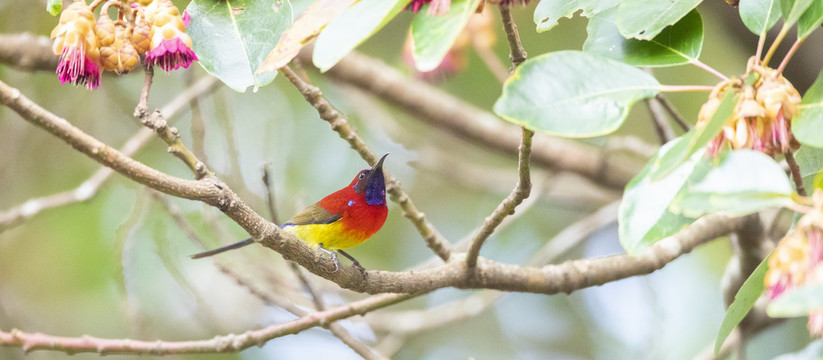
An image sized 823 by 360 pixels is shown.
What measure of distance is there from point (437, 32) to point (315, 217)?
1.89 meters

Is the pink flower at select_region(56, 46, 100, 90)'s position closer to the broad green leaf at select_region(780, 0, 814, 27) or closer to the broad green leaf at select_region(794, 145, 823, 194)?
the broad green leaf at select_region(780, 0, 814, 27)

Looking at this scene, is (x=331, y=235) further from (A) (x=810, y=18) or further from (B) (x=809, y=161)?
(A) (x=810, y=18)

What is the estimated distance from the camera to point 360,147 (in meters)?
2.05

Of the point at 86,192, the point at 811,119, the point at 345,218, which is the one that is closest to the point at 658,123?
the point at 345,218

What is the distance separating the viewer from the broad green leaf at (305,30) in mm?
1115

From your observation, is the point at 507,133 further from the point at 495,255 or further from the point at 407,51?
the point at 495,255

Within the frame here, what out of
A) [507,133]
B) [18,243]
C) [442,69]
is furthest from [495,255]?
[18,243]

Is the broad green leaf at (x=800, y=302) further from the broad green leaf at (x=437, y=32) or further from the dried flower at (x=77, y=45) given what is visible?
the dried flower at (x=77, y=45)

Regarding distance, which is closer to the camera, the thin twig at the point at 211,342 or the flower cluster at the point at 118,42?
the flower cluster at the point at 118,42

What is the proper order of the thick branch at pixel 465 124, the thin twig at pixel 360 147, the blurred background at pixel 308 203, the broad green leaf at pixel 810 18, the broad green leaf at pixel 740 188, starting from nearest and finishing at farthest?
1. the broad green leaf at pixel 740 188
2. the broad green leaf at pixel 810 18
3. the thin twig at pixel 360 147
4. the thick branch at pixel 465 124
5. the blurred background at pixel 308 203

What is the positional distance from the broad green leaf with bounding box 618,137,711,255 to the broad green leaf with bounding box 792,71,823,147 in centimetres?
13

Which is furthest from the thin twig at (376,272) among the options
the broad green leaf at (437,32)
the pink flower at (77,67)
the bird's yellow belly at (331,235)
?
the bird's yellow belly at (331,235)

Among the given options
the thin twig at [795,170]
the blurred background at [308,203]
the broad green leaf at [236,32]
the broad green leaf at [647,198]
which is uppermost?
the broad green leaf at [236,32]

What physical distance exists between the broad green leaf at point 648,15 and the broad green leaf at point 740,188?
338mm
